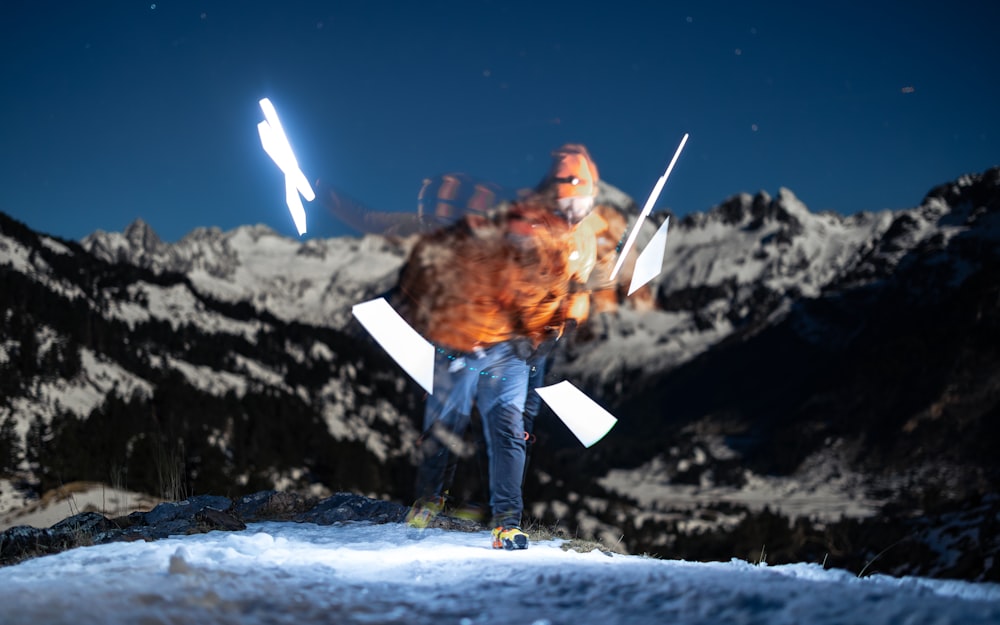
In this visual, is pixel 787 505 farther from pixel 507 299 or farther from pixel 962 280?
pixel 507 299

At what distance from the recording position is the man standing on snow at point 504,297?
20.2 feet

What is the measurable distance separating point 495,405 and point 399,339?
100 centimetres

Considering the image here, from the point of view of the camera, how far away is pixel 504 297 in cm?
629

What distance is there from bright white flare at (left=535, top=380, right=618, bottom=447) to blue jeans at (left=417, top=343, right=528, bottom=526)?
0.38 m

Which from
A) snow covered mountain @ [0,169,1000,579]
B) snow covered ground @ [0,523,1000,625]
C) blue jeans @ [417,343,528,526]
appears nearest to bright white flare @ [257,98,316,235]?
snow covered mountain @ [0,169,1000,579]

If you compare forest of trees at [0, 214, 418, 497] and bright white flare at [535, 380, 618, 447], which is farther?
forest of trees at [0, 214, 418, 497]

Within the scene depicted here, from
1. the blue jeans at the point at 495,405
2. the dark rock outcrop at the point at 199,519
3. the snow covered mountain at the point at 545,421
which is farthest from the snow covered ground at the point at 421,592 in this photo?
the snow covered mountain at the point at 545,421

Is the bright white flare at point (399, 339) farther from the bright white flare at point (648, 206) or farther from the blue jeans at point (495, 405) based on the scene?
the bright white flare at point (648, 206)

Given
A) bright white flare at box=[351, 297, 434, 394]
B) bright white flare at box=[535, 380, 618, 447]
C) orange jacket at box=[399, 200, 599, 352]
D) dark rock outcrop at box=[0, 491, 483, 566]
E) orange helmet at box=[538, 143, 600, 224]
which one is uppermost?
orange helmet at box=[538, 143, 600, 224]

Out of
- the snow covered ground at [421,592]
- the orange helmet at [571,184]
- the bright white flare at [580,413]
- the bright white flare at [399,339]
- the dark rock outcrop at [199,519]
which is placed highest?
the orange helmet at [571,184]

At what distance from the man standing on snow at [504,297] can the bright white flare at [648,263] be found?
0.39 metres

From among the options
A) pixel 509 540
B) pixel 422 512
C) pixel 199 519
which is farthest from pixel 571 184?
pixel 199 519

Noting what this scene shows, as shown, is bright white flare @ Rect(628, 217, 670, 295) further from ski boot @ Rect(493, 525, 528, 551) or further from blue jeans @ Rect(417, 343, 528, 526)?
ski boot @ Rect(493, 525, 528, 551)

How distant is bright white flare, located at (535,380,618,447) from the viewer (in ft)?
21.5
